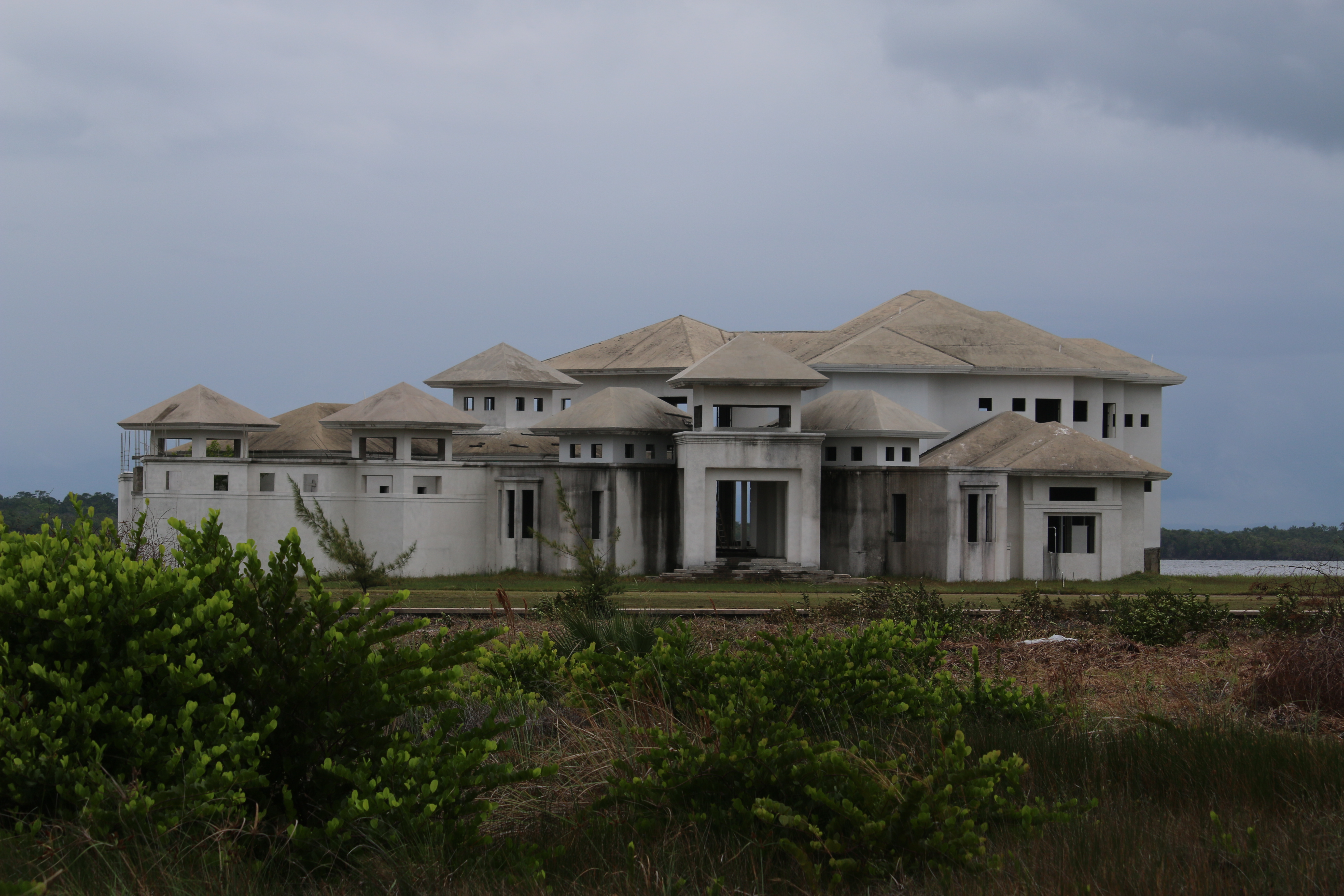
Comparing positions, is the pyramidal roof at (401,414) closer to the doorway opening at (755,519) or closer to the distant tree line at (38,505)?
the doorway opening at (755,519)

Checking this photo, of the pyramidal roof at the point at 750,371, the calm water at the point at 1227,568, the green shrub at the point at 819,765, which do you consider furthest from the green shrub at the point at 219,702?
the pyramidal roof at the point at 750,371

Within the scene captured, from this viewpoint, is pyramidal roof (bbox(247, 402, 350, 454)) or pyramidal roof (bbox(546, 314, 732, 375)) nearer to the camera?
pyramidal roof (bbox(247, 402, 350, 454))

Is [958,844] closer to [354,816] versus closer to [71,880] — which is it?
[354,816]

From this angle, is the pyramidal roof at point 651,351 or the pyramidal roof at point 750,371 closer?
the pyramidal roof at point 750,371

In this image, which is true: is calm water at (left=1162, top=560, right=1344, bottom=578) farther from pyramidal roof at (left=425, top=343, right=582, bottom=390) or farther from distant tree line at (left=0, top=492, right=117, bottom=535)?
distant tree line at (left=0, top=492, right=117, bottom=535)

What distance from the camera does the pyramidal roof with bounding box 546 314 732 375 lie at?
4547 cm

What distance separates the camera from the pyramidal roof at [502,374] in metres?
43.8

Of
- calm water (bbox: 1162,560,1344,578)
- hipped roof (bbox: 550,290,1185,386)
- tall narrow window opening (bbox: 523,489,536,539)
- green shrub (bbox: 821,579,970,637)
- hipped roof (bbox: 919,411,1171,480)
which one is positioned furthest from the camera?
hipped roof (bbox: 550,290,1185,386)

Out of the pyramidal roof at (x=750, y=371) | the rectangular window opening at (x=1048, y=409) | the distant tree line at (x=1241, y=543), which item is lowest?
the distant tree line at (x=1241, y=543)

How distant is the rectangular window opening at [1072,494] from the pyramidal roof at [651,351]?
1460 cm

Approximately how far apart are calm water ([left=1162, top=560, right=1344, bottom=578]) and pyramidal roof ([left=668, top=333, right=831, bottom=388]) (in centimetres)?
1347

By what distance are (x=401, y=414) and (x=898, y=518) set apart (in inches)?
641

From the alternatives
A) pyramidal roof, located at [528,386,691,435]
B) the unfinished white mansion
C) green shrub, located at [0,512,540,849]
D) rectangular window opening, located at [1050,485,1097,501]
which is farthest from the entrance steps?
green shrub, located at [0,512,540,849]

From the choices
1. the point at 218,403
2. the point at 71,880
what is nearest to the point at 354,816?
the point at 71,880
